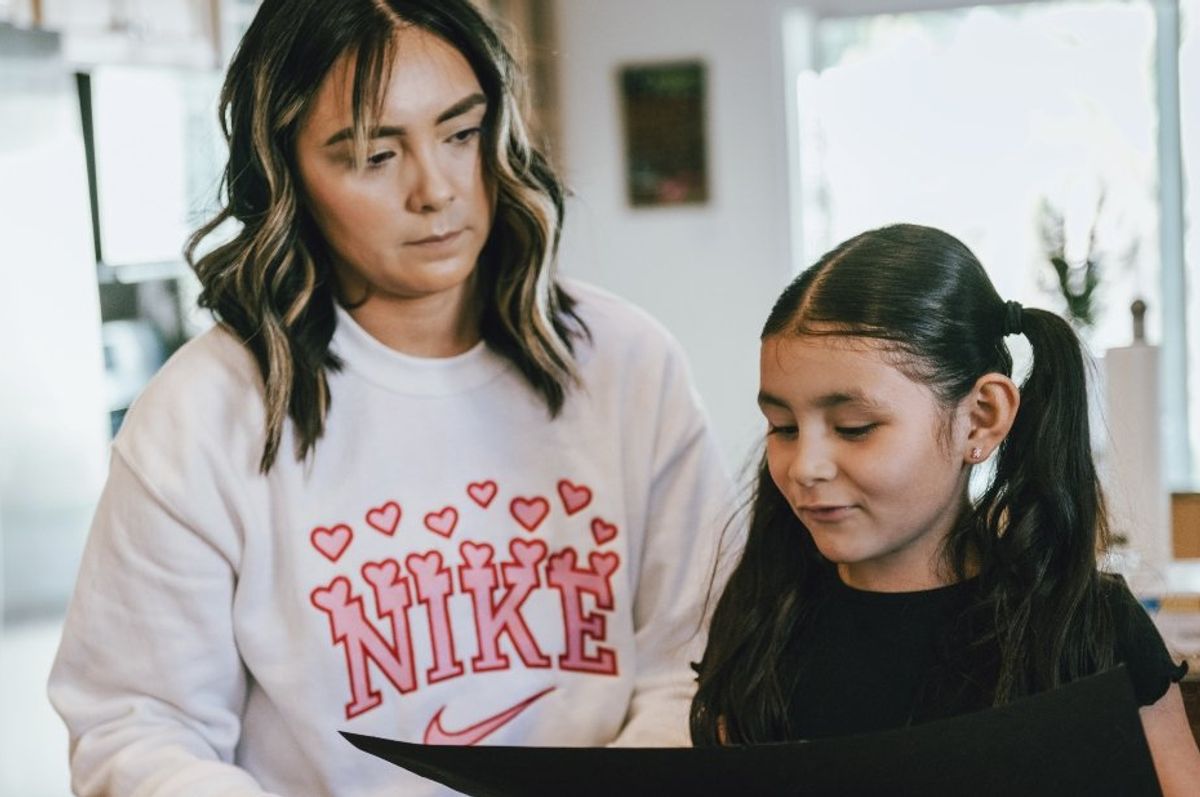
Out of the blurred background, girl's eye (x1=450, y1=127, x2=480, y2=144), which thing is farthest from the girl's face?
the blurred background

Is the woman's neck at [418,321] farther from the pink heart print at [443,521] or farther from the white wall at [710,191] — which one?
the white wall at [710,191]

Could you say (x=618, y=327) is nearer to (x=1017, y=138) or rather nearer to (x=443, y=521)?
(x=443, y=521)

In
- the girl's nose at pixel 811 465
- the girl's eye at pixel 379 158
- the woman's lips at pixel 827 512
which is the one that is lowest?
the woman's lips at pixel 827 512

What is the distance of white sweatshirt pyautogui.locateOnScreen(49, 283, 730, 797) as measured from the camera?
4.95 ft

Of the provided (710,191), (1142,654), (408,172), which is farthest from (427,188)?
(710,191)

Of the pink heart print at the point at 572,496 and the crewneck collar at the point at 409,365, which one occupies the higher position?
the crewneck collar at the point at 409,365

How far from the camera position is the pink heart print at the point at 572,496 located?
1.66 metres

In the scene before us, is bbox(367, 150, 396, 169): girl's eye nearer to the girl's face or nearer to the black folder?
the girl's face

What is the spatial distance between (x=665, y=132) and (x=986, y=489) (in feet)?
12.9

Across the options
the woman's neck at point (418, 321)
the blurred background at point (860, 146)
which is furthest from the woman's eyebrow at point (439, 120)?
the blurred background at point (860, 146)

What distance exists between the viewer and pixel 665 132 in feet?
17.1

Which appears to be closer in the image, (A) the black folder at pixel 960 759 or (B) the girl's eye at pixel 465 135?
(A) the black folder at pixel 960 759

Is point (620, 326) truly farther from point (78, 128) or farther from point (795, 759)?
point (78, 128)

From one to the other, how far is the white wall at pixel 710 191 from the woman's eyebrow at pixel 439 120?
347cm
